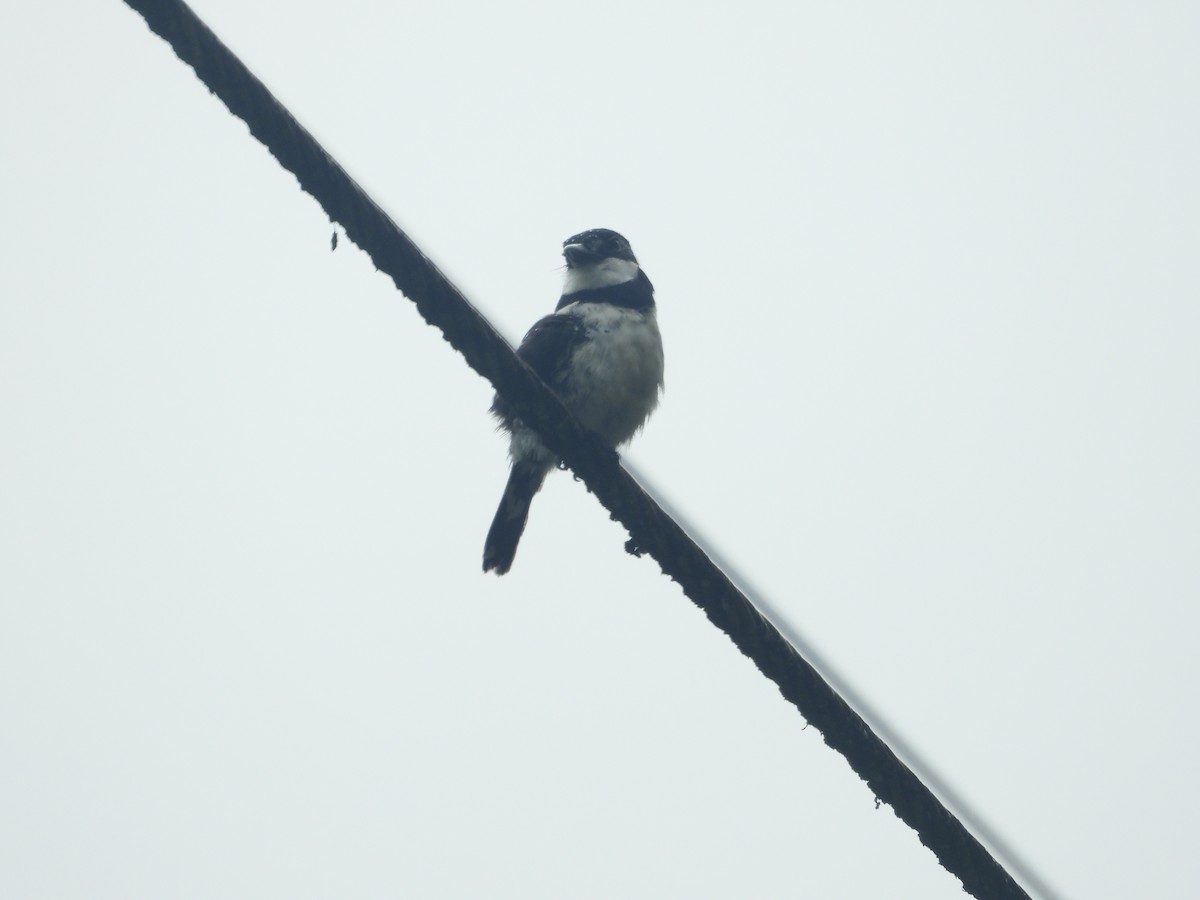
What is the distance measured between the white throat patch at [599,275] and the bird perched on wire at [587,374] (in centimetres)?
10

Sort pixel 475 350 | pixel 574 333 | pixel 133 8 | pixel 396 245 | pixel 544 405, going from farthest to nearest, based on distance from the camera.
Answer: pixel 574 333, pixel 544 405, pixel 475 350, pixel 396 245, pixel 133 8

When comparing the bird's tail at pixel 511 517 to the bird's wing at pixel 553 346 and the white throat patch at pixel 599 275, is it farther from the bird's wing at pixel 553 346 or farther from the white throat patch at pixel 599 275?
the white throat patch at pixel 599 275

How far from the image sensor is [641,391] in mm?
4340

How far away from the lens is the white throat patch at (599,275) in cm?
482

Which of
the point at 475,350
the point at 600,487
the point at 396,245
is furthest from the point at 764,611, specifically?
the point at 396,245

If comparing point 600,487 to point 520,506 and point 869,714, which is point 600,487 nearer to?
point 869,714

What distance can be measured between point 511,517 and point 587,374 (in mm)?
593

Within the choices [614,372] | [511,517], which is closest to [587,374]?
[614,372]

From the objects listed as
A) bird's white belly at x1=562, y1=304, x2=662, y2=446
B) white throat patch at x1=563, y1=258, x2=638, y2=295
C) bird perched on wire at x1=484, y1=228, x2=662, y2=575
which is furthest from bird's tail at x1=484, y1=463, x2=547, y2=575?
white throat patch at x1=563, y1=258, x2=638, y2=295

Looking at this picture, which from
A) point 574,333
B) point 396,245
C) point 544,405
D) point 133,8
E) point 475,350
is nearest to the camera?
point 133,8

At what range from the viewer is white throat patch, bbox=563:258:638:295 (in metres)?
4.82

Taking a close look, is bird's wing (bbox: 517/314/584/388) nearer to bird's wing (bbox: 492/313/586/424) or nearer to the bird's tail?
bird's wing (bbox: 492/313/586/424)

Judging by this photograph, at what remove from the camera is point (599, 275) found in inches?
192

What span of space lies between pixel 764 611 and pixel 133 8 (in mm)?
1505
